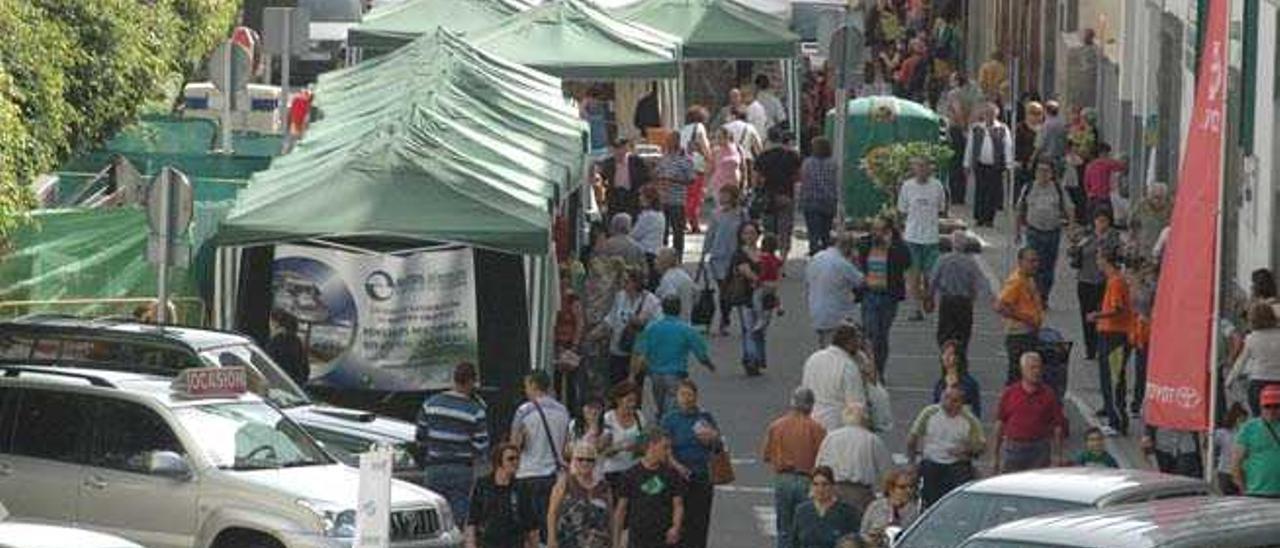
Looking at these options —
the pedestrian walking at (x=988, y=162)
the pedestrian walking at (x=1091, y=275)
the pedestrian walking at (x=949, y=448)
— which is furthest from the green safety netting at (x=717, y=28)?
the pedestrian walking at (x=949, y=448)

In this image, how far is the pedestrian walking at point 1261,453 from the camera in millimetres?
23359

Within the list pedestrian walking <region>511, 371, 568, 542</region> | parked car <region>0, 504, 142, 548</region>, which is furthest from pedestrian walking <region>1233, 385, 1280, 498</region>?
parked car <region>0, 504, 142, 548</region>

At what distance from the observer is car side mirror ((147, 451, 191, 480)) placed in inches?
903

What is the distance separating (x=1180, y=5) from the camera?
4109cm

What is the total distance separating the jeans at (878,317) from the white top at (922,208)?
3320mm

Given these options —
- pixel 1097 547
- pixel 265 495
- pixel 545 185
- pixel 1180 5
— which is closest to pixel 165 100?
pixel 1180 5

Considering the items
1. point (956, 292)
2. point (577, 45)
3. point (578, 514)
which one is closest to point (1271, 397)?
point (578, 514)

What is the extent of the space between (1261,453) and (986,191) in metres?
20.9

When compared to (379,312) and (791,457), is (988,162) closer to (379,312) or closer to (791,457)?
(379,312)

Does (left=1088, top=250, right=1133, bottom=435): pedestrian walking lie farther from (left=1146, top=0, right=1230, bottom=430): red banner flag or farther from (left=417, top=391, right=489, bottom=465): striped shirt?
(left=1146, top=0, right=1230, bottom=430): red banner flag

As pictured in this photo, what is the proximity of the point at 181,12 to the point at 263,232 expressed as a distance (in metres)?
15.9

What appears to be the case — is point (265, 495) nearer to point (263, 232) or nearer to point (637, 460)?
point (637, 460)

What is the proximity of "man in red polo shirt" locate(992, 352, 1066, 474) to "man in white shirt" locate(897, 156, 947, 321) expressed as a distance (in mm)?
9526

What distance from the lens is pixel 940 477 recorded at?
1004 inches
